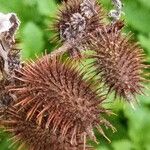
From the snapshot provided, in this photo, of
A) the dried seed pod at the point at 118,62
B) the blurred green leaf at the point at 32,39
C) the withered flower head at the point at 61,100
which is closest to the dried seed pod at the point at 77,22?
the dried seed pod at the point at 118,62

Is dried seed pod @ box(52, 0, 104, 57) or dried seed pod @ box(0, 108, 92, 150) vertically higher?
dried seed pod @ box(52, 0, 104, 57)

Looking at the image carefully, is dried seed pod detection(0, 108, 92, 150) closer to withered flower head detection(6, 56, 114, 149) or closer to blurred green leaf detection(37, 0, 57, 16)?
withered flower head detection(6, 56, 114, 149)

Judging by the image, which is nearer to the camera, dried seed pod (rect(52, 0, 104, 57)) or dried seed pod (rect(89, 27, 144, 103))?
dried seed pod (rect(89, 27, 144, 103))

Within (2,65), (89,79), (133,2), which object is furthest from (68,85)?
(133,2)

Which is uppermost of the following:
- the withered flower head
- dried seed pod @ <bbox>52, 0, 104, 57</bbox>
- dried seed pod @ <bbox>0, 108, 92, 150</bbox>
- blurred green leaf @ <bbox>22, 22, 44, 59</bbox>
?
blurred green leaf @ <bbox>22, 22, 44, 59</bbox>

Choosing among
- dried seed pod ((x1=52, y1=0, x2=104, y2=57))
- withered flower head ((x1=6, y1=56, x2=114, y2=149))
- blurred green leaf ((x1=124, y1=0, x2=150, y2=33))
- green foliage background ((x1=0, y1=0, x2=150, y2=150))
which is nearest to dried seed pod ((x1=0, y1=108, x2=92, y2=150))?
withered flower head ((x1=6, y1=56, x2=114, y2=149))
